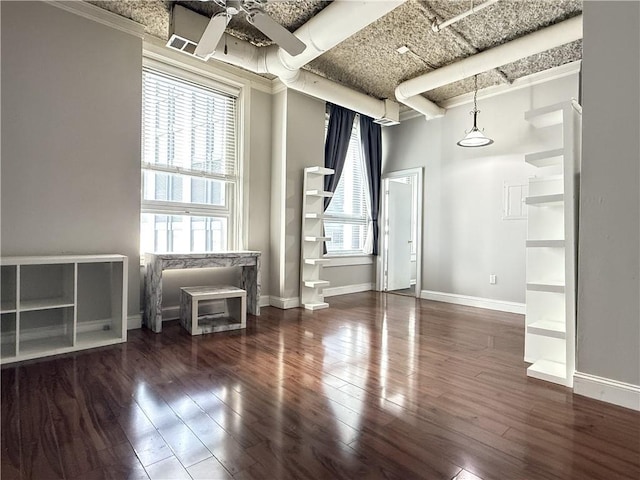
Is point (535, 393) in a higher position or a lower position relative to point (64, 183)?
lower

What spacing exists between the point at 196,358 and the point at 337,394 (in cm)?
122

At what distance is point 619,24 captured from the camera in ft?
6.77

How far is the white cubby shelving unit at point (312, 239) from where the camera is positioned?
4570mm

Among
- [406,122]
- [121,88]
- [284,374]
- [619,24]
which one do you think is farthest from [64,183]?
[406,122]

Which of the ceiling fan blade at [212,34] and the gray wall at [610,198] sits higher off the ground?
the ceiling fan blade at [212,34]

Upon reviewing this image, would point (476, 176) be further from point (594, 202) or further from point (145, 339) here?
point (145, 339)

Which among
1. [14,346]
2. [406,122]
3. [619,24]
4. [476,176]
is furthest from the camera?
[406,122]

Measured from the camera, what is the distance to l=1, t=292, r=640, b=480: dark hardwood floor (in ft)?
4.80

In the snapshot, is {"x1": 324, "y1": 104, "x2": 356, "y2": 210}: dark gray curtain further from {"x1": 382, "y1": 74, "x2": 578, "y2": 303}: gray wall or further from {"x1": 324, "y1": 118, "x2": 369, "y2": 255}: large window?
{"x1": 382, "y1": 74, "x2": 578, "y2": 303}: gray wall

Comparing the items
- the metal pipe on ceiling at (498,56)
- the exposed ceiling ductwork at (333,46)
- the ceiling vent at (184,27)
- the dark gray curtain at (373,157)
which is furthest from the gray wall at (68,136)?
the dark gray curtain at (373,157)

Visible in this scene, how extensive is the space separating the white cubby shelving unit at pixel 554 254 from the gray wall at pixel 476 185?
76.1 inches

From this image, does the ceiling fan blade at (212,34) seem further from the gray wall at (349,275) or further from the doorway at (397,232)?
the doorway at (397,232)

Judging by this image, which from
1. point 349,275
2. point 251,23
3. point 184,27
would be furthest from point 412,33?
point 349,275

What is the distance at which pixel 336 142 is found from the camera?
17.6 ft
